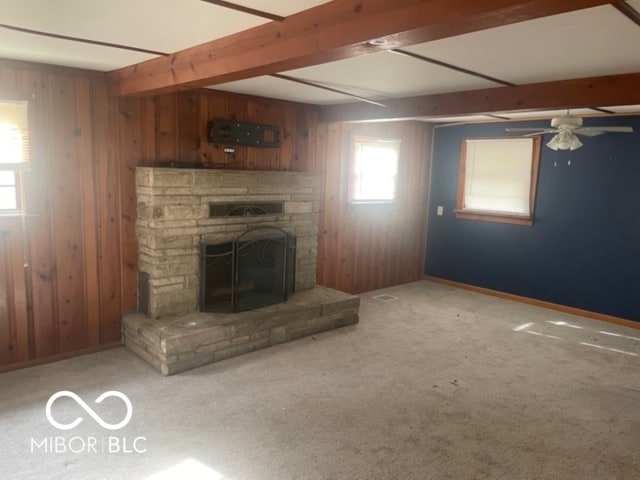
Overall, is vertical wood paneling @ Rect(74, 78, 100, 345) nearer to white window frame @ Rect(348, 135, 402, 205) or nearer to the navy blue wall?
white window frame @ Rect(348, 135, 402, 205)

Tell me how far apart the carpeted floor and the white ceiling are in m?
2.23

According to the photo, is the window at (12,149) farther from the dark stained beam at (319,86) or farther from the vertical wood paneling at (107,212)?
the dark stained beam at (319,86)

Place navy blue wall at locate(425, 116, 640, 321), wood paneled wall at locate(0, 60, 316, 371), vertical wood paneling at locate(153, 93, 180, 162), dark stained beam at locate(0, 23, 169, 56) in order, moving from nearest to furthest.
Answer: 1. dark stained beam at locate(0, 23, 169, 56)
2. wood paneled wall at locate(0, 60, 316, 371)
3. vertical wood paneling at locate(153, 93, 180, 162)
4. navy blue wall at locate(425, 116, 640, 321)

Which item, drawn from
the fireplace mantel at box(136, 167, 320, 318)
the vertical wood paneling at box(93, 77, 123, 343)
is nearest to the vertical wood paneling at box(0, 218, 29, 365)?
the vertical wood paneling at box(93, 77, 123, 343)

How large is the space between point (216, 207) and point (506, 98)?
2515 millimetres

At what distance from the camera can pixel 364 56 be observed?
287 cm

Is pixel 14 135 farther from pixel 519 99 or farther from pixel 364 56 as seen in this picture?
pixel 519 99

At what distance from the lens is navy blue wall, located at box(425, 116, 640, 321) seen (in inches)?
202

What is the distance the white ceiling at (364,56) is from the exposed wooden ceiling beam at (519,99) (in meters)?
0.12

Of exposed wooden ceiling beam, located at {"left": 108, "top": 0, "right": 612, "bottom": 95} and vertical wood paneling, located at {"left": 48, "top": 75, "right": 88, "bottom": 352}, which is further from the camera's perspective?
vertical wood paneling, located at {"left": 48, "top": 75, "right": 88, "bottom": 352}

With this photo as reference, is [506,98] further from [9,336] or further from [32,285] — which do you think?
[9,336]

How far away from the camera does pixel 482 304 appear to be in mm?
5809

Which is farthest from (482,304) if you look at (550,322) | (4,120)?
(4,120)

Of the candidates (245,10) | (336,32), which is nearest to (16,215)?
(245,10)
